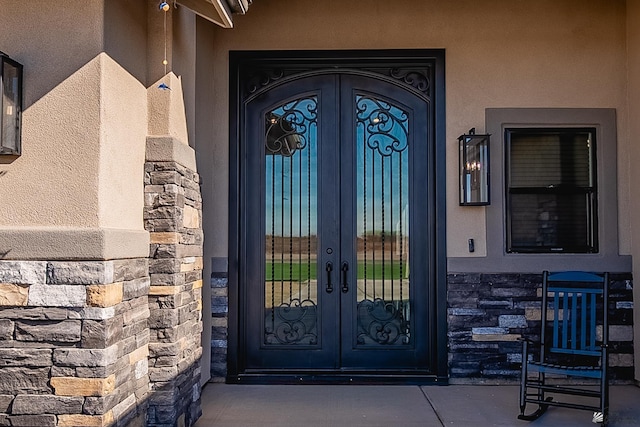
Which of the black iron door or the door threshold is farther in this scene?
the black iron door

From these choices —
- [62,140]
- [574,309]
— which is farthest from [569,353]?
[62,140]

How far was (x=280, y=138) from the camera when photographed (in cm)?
498

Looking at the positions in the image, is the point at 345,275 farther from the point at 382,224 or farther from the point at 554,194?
the point at 554,194

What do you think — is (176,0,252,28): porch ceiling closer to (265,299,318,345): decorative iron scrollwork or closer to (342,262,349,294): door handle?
(342,262,349,294): door handle

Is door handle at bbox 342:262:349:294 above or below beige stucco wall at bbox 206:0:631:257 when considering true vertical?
below

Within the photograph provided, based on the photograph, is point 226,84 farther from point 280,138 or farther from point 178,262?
point 178,262

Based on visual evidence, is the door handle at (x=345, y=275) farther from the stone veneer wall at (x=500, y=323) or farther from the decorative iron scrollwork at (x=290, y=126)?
the decorative iron scrollwork at (x=290, y=126)

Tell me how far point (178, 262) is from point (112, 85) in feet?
3.45

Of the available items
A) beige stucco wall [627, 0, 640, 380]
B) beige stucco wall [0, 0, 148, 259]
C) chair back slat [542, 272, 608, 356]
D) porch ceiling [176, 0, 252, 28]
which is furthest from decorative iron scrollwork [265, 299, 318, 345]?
beige stucco wall [627, 0, 640, 380]

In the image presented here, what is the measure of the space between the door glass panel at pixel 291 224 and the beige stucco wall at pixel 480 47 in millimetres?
408

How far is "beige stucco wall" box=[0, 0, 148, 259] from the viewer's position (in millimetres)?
2744

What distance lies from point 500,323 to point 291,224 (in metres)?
1.89

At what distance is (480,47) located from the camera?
4867mm

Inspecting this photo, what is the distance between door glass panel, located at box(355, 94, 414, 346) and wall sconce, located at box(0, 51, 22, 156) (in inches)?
109
